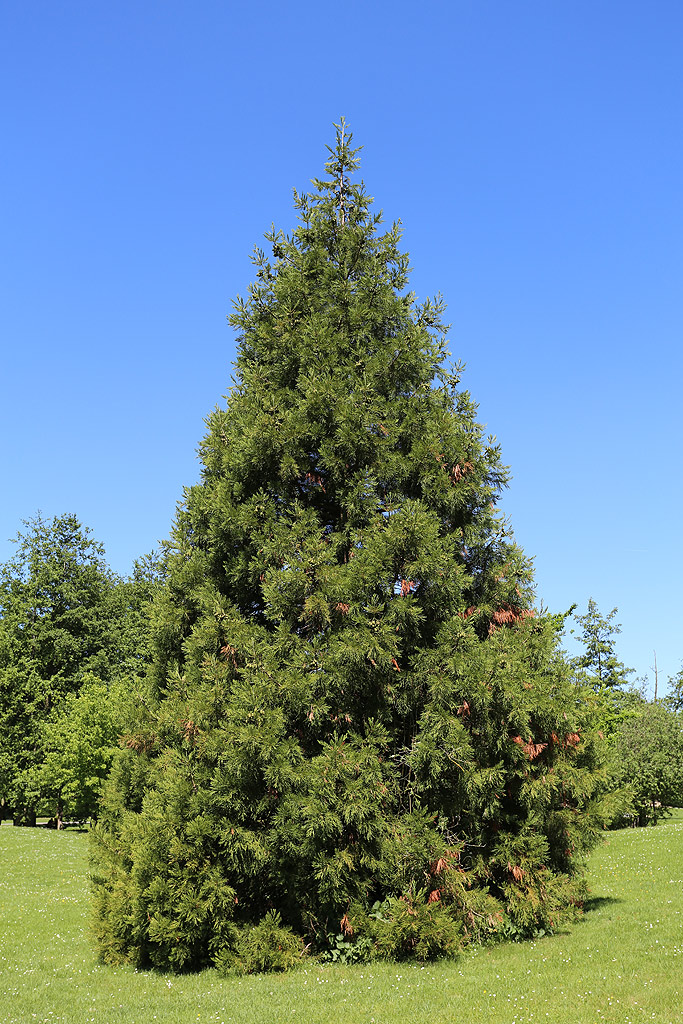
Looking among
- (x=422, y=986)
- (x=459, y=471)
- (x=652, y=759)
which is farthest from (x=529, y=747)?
(x=652, y=759)

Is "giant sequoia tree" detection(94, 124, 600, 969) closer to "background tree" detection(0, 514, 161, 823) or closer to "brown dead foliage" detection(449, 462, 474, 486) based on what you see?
"brown dead foliage" detection(449, 462, 474, 486)

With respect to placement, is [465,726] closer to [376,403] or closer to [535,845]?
[535,845]

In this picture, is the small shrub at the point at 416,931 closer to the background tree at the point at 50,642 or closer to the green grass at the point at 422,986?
the green grass at the point at 422,986

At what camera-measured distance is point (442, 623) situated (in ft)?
37.6

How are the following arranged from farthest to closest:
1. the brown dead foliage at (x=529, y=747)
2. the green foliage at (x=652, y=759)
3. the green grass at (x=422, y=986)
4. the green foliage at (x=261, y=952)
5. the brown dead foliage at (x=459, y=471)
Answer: the green foliage at (x=652, y=759) < the brown dead foliage at (x=459, y=471) < the brown dead foliage at (x=529, y=747) < the green foliage at (x=261, y=952) < the green grass at (x=422, y=986)

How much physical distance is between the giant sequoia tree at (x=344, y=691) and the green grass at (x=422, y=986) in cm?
55

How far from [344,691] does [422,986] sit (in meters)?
3.85

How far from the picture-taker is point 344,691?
10984 millimetres

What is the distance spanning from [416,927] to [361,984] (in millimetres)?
1097

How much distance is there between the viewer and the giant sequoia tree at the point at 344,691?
1042 centimetres

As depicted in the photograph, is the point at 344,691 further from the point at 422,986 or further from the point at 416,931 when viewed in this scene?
the point at 422,986

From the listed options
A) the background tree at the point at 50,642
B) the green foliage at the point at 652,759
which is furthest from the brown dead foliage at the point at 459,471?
the background tree at the point at 50,642

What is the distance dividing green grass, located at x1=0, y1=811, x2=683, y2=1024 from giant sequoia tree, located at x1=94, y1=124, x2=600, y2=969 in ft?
1.81

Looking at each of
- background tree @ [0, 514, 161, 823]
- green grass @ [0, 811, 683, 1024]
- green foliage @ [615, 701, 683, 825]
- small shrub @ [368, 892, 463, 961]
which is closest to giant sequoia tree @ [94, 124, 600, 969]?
small shrub @ [368, 892, 463, 961]
